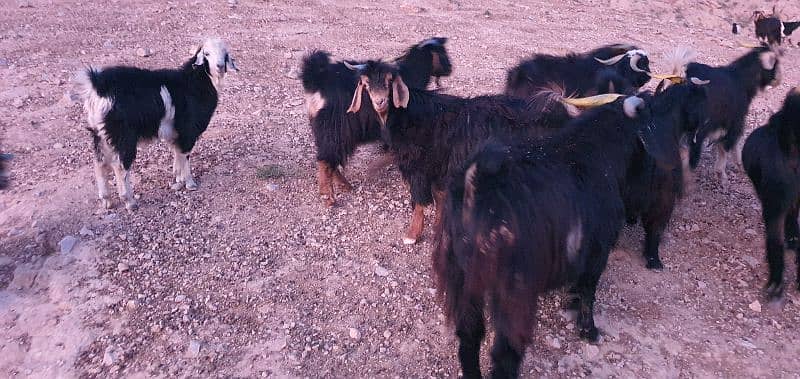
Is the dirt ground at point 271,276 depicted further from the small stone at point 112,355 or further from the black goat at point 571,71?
the black goat at point 571,71

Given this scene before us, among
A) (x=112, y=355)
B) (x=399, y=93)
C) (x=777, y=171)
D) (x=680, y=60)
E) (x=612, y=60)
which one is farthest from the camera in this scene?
(x=612, y=60)

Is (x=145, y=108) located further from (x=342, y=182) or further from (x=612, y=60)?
(x=612, y=60)

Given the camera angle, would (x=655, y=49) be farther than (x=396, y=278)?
Yes

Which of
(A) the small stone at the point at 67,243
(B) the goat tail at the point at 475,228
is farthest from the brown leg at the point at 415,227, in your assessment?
(A) the small stone at the point at 67,243

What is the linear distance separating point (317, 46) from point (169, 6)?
13.7ft

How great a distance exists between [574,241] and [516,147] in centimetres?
68

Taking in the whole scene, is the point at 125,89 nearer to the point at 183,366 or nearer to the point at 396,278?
the point at 183,366

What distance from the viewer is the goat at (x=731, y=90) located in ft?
20.6

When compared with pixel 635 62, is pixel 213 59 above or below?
above

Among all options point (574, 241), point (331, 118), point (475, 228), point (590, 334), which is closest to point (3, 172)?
point (331, 118)

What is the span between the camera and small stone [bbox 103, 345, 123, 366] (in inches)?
158

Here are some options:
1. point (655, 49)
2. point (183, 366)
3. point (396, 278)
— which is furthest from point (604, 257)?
point (655, 49)

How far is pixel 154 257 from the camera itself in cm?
500

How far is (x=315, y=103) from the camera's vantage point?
5.86 m
